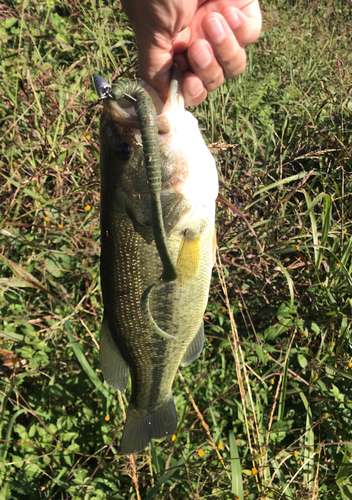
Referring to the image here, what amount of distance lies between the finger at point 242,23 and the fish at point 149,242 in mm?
619

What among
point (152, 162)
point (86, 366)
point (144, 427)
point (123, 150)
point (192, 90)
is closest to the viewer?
point (152, 162)

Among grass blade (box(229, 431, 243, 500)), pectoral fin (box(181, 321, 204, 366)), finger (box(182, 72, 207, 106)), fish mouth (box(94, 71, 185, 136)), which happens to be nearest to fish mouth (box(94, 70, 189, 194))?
fish mouth (box(94, 71, 185, 136))

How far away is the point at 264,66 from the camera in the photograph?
4.90m

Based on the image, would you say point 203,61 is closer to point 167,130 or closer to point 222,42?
point 222,42

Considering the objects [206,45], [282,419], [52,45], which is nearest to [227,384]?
[282,419]

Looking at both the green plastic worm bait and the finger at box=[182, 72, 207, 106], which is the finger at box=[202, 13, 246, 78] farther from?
the green plastic worm bait

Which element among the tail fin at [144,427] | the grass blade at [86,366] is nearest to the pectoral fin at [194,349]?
the tail fin at [144,427]

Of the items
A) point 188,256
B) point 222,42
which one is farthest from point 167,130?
point 222,42

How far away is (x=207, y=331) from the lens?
109 inches

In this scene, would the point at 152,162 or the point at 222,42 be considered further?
the point at 222,42

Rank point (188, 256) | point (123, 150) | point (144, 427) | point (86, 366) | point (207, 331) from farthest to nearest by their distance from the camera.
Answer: point (207, 331)
point (86, 366)
point (144, 427)
point (188, 256)
point (123, 150)

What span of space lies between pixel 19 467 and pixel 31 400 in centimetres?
39

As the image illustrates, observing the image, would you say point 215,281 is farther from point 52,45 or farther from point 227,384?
point 52,45

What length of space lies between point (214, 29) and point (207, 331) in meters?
2.01
